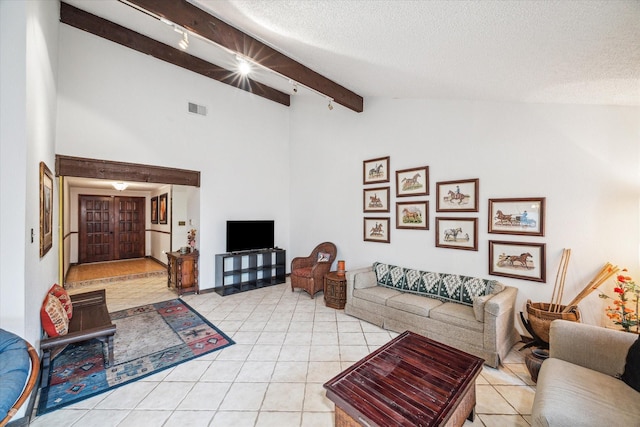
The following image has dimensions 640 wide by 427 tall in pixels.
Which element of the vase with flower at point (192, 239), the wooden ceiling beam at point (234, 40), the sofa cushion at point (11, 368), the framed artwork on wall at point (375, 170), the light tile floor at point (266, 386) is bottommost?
the light tile floor at point (266, 386)

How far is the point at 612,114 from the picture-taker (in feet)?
8.50

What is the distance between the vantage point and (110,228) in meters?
7.84

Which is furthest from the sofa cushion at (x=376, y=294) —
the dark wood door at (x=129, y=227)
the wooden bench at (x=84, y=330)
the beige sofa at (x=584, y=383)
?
the dark wood door at (x=129, y=227)

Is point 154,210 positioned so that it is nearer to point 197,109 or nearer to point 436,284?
point 197,109

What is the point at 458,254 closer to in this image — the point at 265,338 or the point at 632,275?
the point at 632,275

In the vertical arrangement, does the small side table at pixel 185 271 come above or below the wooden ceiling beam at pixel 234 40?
below

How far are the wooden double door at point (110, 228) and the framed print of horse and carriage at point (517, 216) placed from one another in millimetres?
9291

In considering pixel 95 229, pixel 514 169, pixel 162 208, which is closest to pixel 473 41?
pixel 514 169

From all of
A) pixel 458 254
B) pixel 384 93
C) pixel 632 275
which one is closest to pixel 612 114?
pixel 632 275

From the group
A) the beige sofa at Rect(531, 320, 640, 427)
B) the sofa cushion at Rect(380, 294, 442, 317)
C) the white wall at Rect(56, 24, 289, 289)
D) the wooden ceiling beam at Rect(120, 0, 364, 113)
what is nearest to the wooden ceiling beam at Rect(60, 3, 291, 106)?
the white wall at Rect(56, 24, 289, 289)

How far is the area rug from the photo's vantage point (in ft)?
7.42

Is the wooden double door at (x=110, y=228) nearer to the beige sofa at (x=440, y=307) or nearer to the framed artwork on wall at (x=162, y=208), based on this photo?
the framed artwork on wall at (x=162, y=208)

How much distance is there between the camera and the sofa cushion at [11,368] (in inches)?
46.4

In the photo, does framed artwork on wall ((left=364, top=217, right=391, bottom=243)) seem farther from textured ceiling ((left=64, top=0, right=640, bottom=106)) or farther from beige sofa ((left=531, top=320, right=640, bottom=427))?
beige sofa ((left=531, top=320, right=640, bottom=427))
